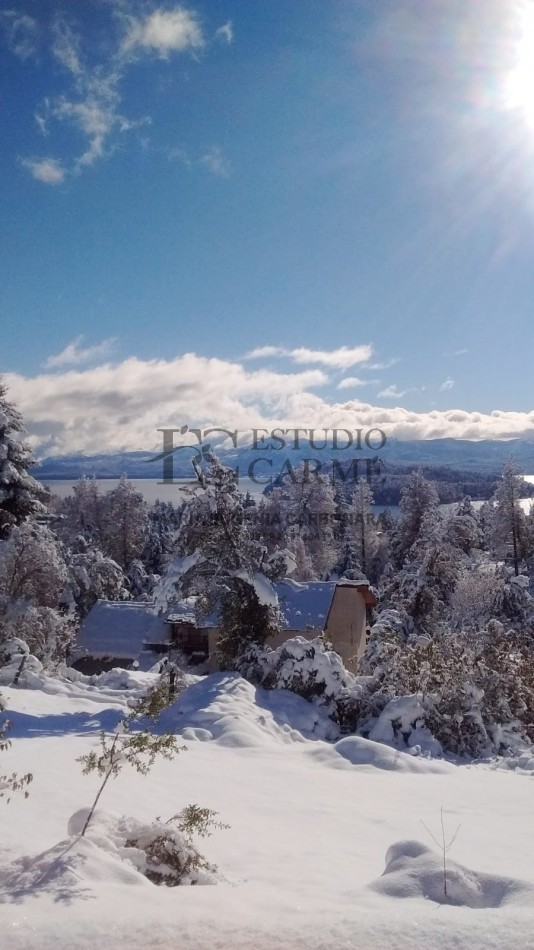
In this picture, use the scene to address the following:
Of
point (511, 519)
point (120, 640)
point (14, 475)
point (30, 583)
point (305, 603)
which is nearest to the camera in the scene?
point (14, 475)

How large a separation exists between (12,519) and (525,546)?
30528 millimetres

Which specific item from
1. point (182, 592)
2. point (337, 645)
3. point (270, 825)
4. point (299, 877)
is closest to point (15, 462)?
point (182, 592)

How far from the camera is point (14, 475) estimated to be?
60.9ft

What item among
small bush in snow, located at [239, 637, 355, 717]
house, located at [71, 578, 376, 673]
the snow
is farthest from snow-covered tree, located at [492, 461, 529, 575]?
the snow

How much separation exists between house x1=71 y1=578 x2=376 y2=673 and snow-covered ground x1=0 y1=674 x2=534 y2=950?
11.7 meters

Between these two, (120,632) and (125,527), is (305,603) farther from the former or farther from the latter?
(125,527)

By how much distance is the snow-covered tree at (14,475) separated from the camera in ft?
60.8

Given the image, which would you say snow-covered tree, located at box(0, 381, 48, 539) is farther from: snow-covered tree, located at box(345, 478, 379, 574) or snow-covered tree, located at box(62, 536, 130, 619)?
snow-covered tree, located at box(345, 478, 379, 574)

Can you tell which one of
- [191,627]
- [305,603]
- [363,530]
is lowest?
[191,627]

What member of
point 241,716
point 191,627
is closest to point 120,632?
point 191,627

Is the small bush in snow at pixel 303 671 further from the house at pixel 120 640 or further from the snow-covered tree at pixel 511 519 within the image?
the snow-covered tree at pixel 511 519

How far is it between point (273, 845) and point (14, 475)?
50.7 ft

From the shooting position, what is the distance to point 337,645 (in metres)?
24.5

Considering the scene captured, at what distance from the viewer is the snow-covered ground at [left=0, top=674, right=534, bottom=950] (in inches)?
122
